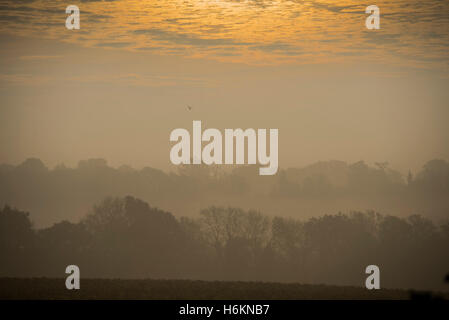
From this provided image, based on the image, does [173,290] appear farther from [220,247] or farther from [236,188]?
[236,188]

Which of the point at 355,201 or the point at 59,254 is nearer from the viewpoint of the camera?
the point at 59,254

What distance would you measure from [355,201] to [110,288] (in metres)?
46.9

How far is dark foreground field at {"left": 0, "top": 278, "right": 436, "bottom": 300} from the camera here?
26172 millimetres

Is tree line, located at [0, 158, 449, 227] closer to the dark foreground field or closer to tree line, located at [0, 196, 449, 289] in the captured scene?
tree line, located at [0, 196, 449, 289]

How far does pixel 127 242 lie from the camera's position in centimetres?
5381

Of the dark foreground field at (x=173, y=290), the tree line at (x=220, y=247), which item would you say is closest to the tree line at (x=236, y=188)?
the tree line at (x=220, y=247)

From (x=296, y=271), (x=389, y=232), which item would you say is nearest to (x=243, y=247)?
(x=296, y=271)

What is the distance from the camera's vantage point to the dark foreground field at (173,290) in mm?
26172

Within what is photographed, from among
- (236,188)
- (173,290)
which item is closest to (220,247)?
(236,188)

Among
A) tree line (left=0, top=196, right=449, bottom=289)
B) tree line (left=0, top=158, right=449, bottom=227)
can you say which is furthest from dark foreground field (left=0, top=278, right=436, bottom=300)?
tree line (left=0, top=158, right=449, bottom=227)

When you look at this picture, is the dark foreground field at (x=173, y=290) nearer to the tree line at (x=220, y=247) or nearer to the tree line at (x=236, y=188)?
the tree line at (x=220, y=247)

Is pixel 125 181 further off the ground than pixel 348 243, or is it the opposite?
pixel 125 181

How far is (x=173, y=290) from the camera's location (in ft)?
90.2
